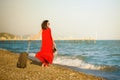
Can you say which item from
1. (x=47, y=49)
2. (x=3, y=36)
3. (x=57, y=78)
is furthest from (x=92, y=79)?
(x=3, y=36)

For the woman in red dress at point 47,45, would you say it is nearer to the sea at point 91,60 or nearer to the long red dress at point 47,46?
the long red dress at point 47,46

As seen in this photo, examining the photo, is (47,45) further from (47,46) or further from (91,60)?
(91,60)

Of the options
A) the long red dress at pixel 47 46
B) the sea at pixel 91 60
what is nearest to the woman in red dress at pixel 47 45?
the long red dress at pixel 47 46

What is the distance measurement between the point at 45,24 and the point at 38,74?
2340 millimetres

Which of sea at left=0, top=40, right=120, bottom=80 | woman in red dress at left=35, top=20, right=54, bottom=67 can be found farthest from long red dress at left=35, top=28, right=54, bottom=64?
sea at left=0, top=40, right=120, bottom=80

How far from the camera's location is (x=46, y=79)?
23.8 feet

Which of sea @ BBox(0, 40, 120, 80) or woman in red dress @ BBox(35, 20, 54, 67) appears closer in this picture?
woman in red dress @ BBox(35, 20, 54, 67)

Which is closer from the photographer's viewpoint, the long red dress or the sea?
the long red dress

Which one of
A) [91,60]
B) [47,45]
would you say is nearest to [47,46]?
[47,45]

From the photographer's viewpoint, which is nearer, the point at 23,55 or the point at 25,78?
the point at 25,78

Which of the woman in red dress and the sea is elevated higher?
the woman in red dress

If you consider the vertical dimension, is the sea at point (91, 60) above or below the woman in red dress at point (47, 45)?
below

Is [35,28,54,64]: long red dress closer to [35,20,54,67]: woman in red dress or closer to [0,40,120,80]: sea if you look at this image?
[35,20,54,67]: woman in red dress

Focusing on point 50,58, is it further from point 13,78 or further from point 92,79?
point 13,78
